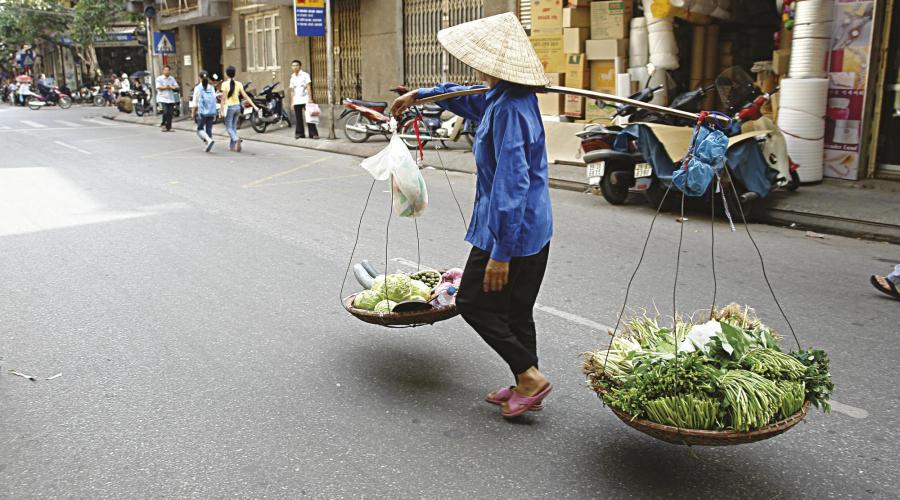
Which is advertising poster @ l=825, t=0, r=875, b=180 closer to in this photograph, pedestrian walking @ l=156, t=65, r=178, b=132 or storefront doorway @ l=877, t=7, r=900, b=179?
storefront doorway @ l=877, t=7, r=900, b=179

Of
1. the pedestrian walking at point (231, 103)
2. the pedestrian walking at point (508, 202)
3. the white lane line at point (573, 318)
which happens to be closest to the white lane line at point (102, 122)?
the pedestrian walking at point (231, 103)

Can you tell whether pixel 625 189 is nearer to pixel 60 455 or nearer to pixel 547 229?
pixel 547 229

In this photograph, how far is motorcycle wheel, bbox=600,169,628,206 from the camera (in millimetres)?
9477

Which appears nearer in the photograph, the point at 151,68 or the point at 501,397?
the point at 501,397

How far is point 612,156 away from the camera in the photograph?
9.12 metres

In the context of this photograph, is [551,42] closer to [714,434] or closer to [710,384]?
[710,384]

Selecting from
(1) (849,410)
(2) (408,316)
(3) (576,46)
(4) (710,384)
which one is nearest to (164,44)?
(3) (576,46)

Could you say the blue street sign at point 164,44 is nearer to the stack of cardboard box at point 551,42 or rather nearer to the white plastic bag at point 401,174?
the stack of cardboard box at point 551,42

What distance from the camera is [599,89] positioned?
12695 millimetres

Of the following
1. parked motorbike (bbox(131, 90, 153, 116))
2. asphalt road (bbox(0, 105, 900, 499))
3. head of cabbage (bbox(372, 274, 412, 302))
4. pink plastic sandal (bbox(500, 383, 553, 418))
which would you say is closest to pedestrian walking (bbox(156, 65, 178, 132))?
parked motorbike (bbox(131, 90, 153, 116))

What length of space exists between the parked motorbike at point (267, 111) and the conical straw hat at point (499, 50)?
18.0 meters

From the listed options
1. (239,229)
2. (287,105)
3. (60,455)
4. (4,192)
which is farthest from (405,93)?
(287,105)

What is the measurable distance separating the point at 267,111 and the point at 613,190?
13.5m

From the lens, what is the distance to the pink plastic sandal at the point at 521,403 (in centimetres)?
343
